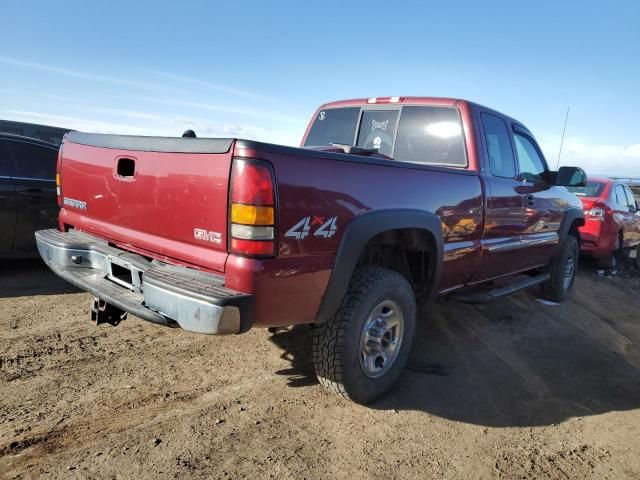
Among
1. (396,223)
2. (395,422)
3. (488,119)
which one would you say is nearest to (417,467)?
(395,422)

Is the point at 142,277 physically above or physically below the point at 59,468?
above

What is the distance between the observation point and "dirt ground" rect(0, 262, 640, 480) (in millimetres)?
2381

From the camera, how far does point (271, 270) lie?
2271mm

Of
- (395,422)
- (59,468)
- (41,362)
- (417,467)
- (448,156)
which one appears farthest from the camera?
(448,156)

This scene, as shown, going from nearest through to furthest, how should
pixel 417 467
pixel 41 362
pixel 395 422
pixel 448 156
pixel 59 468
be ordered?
1. pixel 59 468
2. pixel 417 467
3. pixel 395 422
4. pixel 41 362
5. pixel 448 156

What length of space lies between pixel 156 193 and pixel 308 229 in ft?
2.92

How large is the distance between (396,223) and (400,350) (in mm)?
915

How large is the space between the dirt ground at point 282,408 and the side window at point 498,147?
153cm

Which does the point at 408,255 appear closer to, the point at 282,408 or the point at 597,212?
the point at 282,408

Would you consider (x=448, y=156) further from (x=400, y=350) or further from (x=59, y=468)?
(x=59, y=468)

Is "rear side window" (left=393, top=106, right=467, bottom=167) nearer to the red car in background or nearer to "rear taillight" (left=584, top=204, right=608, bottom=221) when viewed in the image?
the red car in background

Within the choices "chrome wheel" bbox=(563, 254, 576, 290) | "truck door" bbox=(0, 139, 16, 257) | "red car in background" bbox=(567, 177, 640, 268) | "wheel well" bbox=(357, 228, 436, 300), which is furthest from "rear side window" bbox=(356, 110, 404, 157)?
"red car in background" bbox=(567, 177, 640, 268)

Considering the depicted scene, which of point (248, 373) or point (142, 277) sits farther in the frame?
point (248, 373)

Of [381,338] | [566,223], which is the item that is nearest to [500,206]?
[381,338]
